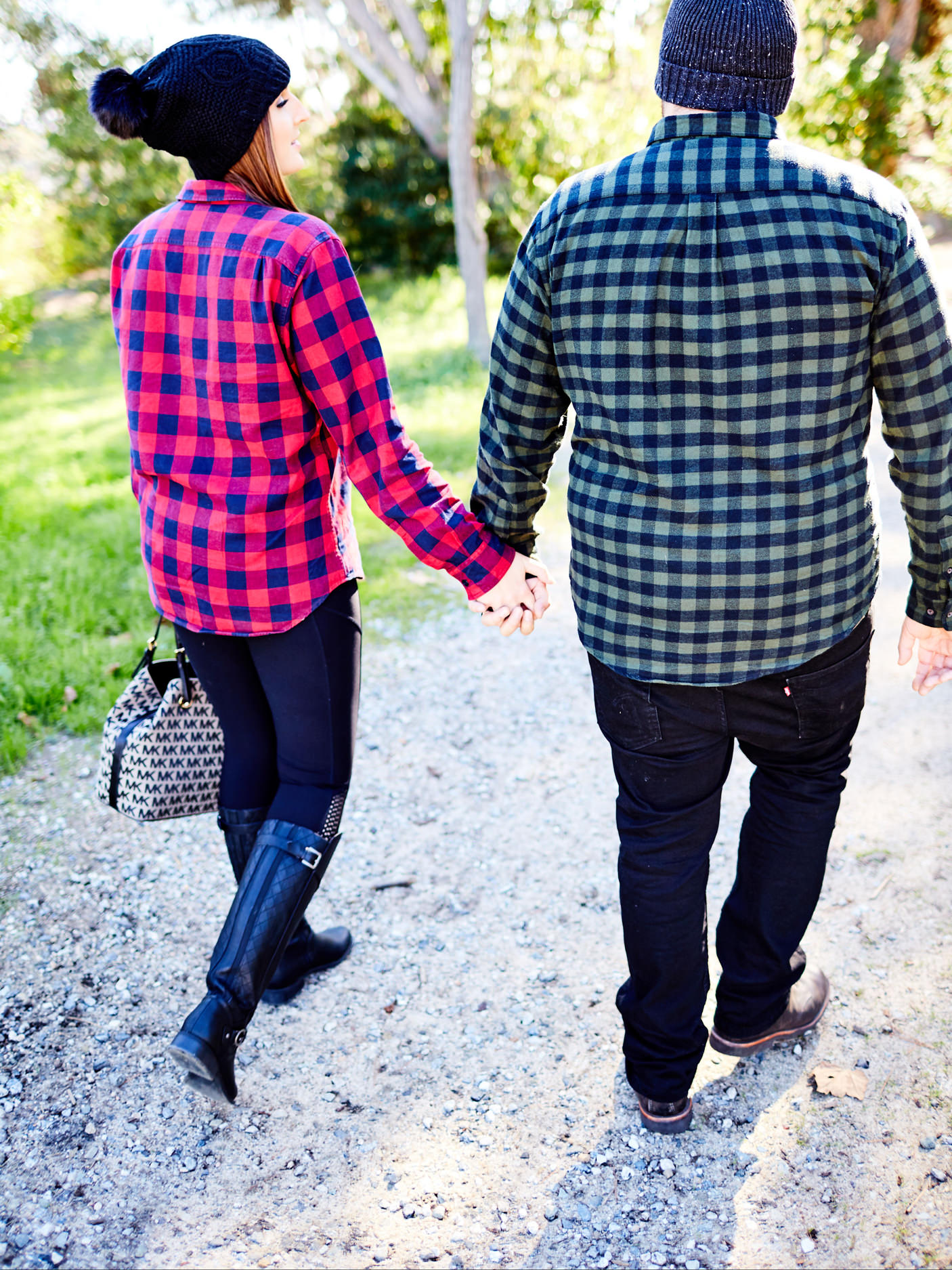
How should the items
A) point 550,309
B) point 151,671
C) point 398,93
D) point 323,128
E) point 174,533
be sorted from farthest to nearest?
1. point 323,128
2. point 398,93
3. point 151,671
4. point 174,533
5. point 550,309

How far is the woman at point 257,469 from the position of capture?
6.08 ft

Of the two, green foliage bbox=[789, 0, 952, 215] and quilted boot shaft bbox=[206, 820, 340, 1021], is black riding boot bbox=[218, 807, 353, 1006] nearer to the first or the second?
quilted boot shaft bbox=[206, 820, 340, 1021]

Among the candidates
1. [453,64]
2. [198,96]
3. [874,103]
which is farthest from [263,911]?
[874,103]

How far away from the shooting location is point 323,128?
16938 mm

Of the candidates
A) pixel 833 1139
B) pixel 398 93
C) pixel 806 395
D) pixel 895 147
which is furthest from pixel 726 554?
pixel 895 147

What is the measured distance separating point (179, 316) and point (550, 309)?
2.37 feet

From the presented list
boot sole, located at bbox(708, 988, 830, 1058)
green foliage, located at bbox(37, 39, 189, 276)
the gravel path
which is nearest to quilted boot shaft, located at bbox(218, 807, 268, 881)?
the gravel path

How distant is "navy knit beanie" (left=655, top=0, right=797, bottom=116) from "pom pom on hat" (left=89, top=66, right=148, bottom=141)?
95cm

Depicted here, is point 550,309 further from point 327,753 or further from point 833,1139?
point 833,1139

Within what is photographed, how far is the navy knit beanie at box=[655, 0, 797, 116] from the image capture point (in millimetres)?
1576

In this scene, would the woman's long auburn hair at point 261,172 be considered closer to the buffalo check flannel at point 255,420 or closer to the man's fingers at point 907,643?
the buffalo check flannel at point 255,420

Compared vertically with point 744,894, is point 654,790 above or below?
above

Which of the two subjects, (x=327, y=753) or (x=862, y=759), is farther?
(x=862, y=759)

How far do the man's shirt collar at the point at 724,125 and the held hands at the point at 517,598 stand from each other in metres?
0.89
